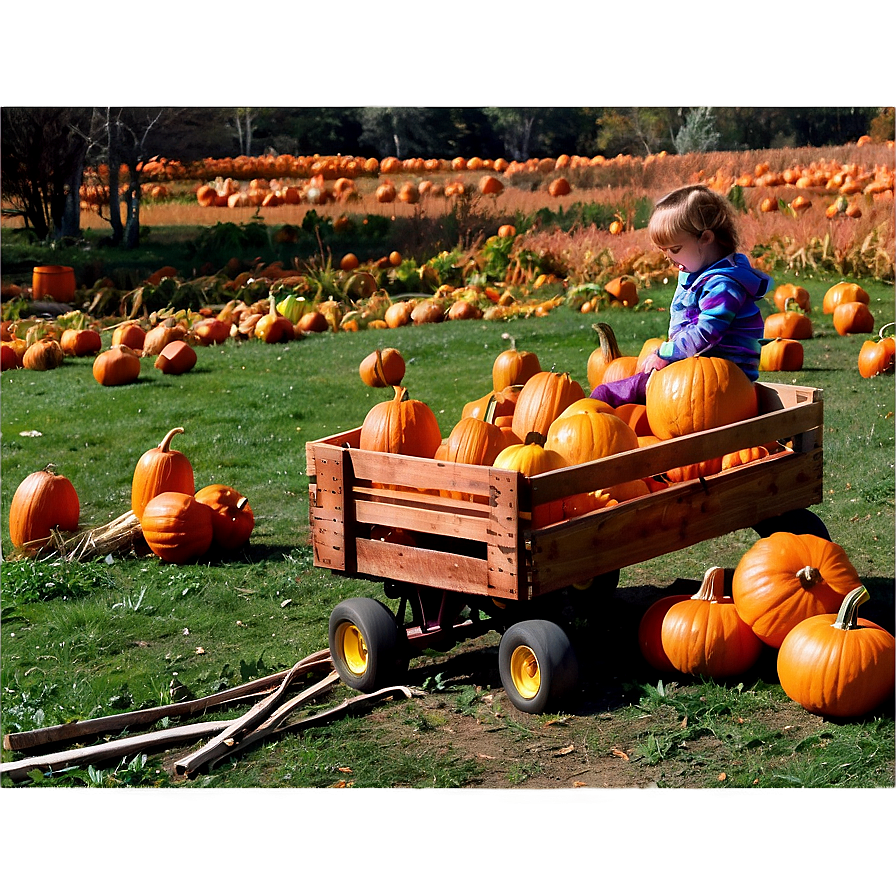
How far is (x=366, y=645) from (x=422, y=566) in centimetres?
38

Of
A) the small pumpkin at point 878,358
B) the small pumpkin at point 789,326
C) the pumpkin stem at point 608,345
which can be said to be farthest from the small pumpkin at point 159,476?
the small pumpkin at point 789,326

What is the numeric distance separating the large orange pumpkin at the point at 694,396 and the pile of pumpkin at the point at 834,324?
3.62 metres

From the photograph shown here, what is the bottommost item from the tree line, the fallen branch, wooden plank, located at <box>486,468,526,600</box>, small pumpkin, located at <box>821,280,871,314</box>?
the fallen branch

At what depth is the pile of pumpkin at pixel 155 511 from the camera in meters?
5.57

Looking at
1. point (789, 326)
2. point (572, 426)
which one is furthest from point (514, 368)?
point (789, 326)

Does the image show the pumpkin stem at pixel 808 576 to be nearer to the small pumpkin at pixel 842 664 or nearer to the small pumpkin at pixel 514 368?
the small pumpkin at pixel 842 664

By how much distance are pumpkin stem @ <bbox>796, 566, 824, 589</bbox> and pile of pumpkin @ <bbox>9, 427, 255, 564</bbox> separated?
2.88 metres

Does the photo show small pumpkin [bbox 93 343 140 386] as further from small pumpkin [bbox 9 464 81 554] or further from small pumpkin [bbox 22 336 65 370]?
small pumpkin [bbox 9 464 81 554]

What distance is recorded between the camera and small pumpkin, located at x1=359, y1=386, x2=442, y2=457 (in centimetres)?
410

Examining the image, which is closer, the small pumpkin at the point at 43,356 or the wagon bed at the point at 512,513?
the wagon bed at the point at 512,513

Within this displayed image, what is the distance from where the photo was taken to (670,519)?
4.06 m

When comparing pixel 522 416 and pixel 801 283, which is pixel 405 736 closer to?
pixel 522 416

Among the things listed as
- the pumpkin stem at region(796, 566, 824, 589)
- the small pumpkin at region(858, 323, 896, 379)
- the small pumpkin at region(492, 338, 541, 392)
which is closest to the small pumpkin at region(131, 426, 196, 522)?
Answer: the small pumpkin at region(492, 338, 541, 392)

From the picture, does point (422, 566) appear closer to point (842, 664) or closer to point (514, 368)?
point (842, 664)
